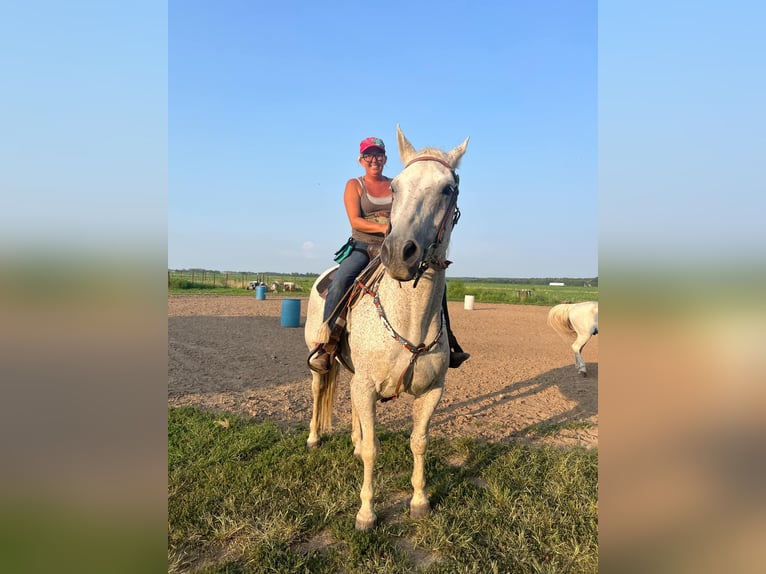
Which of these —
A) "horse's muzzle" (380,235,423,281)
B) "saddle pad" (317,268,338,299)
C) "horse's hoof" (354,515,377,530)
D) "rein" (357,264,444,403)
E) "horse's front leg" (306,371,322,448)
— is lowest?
"horse's hoof" (354,515,377,530)

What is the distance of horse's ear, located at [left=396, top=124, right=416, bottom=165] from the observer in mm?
2895

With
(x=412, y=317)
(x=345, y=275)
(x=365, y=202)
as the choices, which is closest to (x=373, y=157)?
(x=365, y=202)

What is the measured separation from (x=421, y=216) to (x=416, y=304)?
2.80 ft

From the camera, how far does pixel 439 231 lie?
97.0 inches

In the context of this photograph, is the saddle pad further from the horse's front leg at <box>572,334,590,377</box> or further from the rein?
the horse's front leg at <box>572,334,590,377</box>

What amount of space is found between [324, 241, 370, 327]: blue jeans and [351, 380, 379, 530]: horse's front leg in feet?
2.66

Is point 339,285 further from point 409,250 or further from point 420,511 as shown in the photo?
point 420,511

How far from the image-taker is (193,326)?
48.2 ft

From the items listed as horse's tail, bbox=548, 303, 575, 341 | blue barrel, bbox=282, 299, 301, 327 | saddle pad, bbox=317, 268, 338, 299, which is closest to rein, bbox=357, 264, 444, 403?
saddle pad, bbox=317, 268, 338, 299

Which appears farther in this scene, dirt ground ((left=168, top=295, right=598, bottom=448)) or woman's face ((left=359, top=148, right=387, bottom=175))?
dirt ground ((left=168, top=295, right=598, bottom=448))

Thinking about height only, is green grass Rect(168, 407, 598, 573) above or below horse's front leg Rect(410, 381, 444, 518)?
below

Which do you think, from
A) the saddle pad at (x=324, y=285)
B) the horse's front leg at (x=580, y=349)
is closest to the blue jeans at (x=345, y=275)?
the saddle pad at (x=324, y=285)
